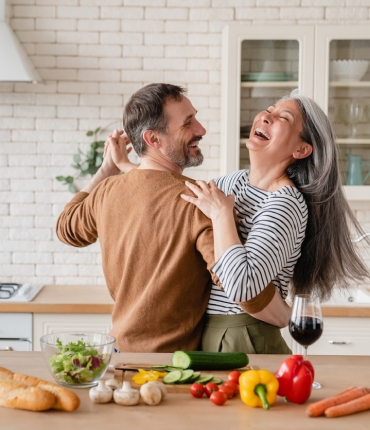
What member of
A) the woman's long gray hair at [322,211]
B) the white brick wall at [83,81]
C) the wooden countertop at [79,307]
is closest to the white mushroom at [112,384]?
the woman's long gray hair at [322,211]

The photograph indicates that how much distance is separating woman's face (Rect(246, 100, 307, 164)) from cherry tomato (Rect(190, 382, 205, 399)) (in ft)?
3.07

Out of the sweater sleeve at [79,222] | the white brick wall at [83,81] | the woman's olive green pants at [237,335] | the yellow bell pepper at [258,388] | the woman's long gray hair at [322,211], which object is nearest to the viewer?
the yellow bell pepper at [258,388]

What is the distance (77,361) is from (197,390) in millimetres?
296

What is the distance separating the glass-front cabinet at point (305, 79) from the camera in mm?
3654

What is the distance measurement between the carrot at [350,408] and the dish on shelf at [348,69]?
246 centimetres

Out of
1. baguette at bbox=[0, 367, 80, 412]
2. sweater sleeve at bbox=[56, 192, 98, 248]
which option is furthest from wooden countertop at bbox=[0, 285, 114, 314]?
baguette at bbox=[0, 367, 80, 412]

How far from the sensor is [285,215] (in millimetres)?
2062

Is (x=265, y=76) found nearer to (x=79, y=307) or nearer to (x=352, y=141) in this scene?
(x=352, y=141)

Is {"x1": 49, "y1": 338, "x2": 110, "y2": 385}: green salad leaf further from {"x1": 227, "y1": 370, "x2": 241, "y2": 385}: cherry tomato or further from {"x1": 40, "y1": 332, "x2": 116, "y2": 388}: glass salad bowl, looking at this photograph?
{"x1": 227, "y1": 370, "x2": 241, "y2": 385}: cherry tomato

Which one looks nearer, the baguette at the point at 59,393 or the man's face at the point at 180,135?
the baguette at the point at 59,393

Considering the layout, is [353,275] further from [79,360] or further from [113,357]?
[79,360]

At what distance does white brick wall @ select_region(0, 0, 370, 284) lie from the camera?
13.1 feet

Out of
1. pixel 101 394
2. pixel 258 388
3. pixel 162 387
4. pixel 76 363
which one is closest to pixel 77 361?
pixel 76 363

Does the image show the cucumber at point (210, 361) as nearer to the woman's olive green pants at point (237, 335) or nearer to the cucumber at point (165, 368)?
the cucumber at point (165, 368)
